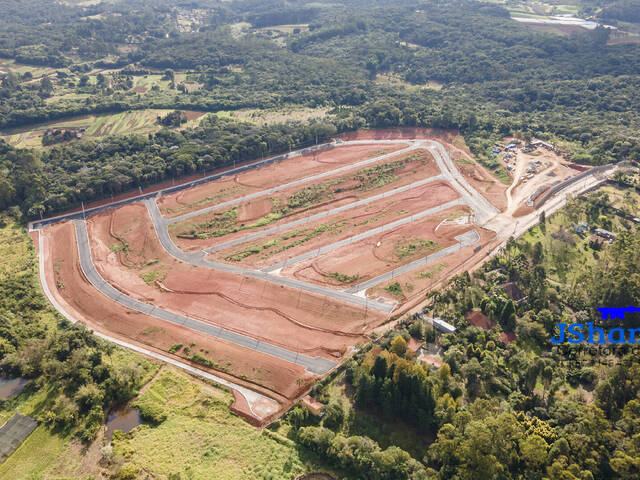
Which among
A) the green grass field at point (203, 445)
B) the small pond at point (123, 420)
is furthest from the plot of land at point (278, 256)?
the small pond at point (123, 420)

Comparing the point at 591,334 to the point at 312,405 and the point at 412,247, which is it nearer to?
the point at 412,247

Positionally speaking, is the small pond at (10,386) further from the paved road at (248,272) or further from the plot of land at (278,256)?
the paved road at (248,272)

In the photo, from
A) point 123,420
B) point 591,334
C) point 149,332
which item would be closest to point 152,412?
point 123,420

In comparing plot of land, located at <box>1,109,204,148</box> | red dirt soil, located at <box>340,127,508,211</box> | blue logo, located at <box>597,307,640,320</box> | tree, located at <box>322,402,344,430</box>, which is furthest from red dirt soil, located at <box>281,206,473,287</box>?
plot of land, located at <box>1,109,204,148</box>

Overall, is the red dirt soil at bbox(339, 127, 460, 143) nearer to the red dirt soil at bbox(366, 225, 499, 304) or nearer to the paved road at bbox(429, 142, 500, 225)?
the paved road at bbox(429, 142, 500, 225)

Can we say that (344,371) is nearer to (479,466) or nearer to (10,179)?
(479,466)

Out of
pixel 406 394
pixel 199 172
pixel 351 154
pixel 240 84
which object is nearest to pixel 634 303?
pixel 406 394
